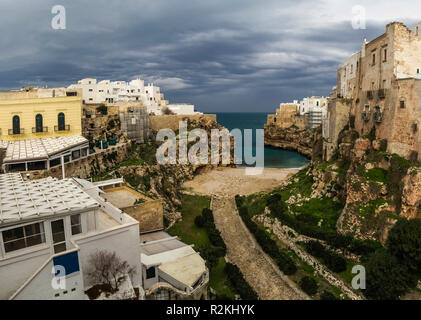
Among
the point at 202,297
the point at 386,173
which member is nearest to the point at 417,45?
the point at 386,173

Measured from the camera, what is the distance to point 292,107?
93.7 metres

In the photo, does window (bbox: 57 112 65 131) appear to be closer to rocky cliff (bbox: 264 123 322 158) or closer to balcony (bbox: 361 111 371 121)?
balcony (bbox: 361 111 371 121)

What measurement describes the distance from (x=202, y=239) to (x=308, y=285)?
9.85 m

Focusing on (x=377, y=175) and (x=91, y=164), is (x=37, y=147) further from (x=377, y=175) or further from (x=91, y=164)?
(x=377, y=175)

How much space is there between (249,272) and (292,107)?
78.3 m

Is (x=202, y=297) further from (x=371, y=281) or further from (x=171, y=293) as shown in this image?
(x=371, y=281)

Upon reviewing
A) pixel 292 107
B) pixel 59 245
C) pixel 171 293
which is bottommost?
pixel 171 293

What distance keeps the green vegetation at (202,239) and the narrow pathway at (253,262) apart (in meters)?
1.60

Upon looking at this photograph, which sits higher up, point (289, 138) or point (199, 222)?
point (289, 138)

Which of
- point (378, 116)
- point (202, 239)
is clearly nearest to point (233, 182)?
point (202, 239)

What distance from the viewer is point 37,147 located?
28.4 meters

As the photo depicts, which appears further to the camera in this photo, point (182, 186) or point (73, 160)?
point (182, 186)

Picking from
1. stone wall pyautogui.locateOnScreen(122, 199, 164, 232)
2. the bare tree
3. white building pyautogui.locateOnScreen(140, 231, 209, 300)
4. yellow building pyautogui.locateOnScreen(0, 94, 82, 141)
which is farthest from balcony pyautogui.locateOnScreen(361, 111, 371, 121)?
yellow building pyautogui.locateOnScreen(0, 94, 82, 141)

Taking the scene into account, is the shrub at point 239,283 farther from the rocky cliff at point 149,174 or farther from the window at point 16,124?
the window at point 16,124
